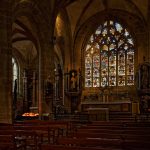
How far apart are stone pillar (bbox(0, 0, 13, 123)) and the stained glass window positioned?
1525 cm

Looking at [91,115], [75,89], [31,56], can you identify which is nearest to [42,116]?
[91,115]

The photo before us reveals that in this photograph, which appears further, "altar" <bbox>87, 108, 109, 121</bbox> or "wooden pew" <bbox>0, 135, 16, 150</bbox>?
"altar" <bbox>87, 108, 109, 121</bbox>

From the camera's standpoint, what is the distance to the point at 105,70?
96.9 ft

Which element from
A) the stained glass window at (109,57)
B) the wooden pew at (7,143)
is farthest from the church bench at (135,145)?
the stained glass window at (109,57)

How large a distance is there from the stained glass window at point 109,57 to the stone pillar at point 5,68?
15.3 m

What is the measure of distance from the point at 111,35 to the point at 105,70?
3.24 metres

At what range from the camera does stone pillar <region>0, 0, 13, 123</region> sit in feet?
47.8

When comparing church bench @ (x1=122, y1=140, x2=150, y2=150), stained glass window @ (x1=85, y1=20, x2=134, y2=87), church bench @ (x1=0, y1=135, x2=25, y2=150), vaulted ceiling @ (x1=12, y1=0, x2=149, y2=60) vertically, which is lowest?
church bench @ (x1=0, y1=135, x2=25, y2=150)

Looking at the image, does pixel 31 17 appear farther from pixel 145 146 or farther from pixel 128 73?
pixel 145 146

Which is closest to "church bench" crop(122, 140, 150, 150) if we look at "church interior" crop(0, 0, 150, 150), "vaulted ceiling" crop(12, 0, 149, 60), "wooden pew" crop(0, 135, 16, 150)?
"wooden pew" crop(0, 135, 16, 150)

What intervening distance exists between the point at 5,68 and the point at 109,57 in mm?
16166

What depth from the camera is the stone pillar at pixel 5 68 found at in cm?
1455

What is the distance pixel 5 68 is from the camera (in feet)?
48.5

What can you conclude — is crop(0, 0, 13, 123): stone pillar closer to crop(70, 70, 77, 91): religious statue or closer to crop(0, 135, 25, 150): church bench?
crop(0, 135, 25, 150): church bench
